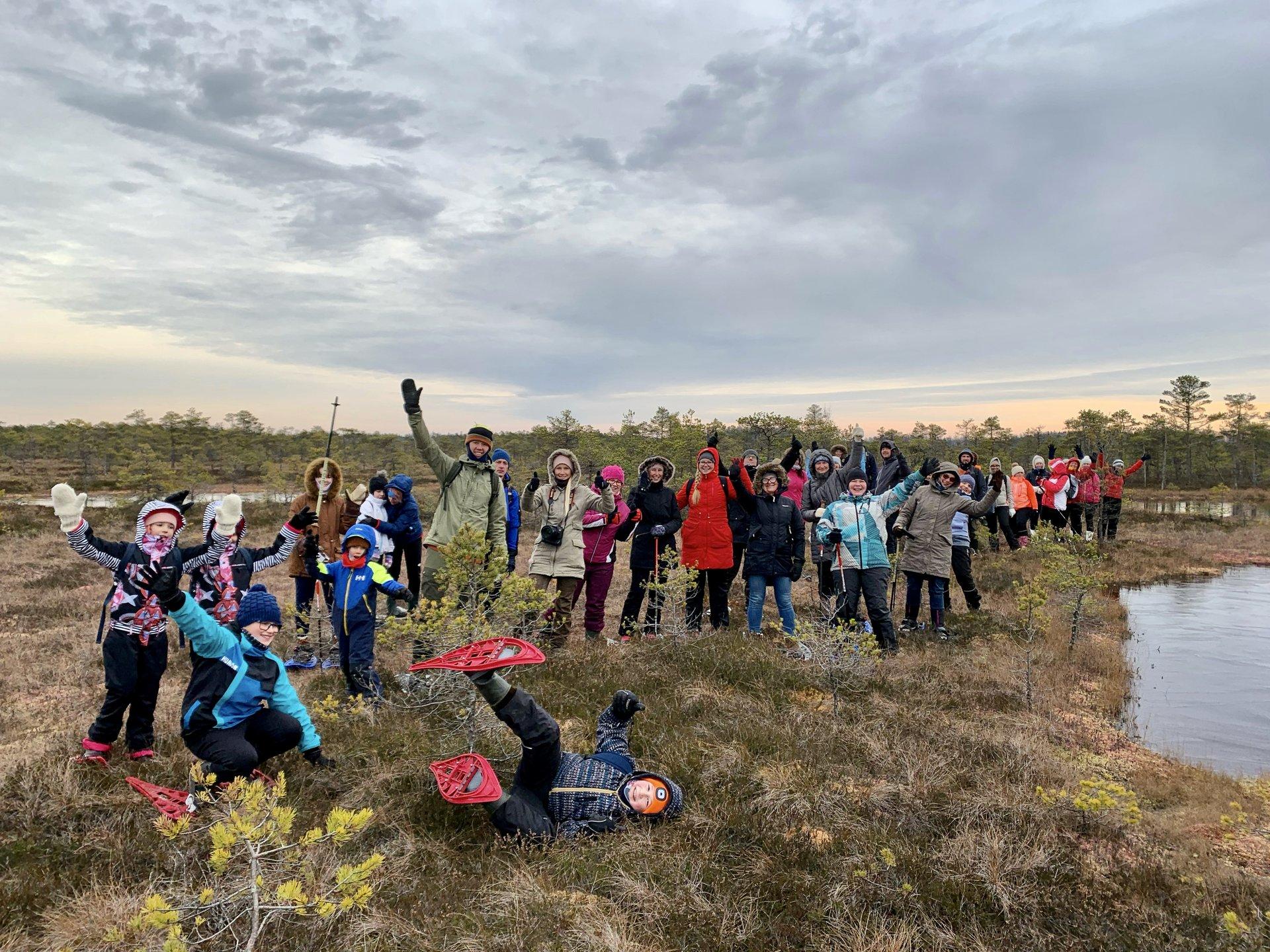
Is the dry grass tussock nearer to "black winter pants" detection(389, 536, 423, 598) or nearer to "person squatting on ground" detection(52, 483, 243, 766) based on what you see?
"person squatting on ground" detection(52, 483, 243, 766)

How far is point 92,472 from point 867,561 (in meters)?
54.9

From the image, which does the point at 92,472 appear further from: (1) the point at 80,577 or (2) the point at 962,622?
(2) the point at 962,622

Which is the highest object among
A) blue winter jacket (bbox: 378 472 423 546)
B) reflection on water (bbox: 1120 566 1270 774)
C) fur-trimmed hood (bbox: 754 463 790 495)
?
fur-trimmed hood (bbox: 754 463 790 495)

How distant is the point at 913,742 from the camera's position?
474 cm

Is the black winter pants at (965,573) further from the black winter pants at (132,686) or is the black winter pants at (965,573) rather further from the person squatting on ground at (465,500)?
the black winter pants at (132,686)

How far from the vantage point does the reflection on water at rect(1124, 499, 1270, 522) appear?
27.2 metres

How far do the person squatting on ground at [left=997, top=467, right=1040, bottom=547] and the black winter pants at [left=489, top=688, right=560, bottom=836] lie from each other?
42.1ft

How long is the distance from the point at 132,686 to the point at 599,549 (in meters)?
4.20

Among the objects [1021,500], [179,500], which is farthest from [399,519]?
[1021,500]

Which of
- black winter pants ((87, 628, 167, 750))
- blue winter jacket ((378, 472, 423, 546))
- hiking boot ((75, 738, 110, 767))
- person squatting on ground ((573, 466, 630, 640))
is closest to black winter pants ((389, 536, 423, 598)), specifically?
blue winter jacket ((378, 472, 423, 546))

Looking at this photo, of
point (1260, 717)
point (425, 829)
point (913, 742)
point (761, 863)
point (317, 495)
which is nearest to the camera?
point (761, 863)

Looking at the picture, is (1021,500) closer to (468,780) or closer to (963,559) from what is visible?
(963,559)

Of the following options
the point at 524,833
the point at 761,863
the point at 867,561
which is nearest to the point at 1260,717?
the point at 867,561

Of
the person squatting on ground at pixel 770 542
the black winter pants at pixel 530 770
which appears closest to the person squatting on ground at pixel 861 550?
the person squatting on ground at pixel 770 542
